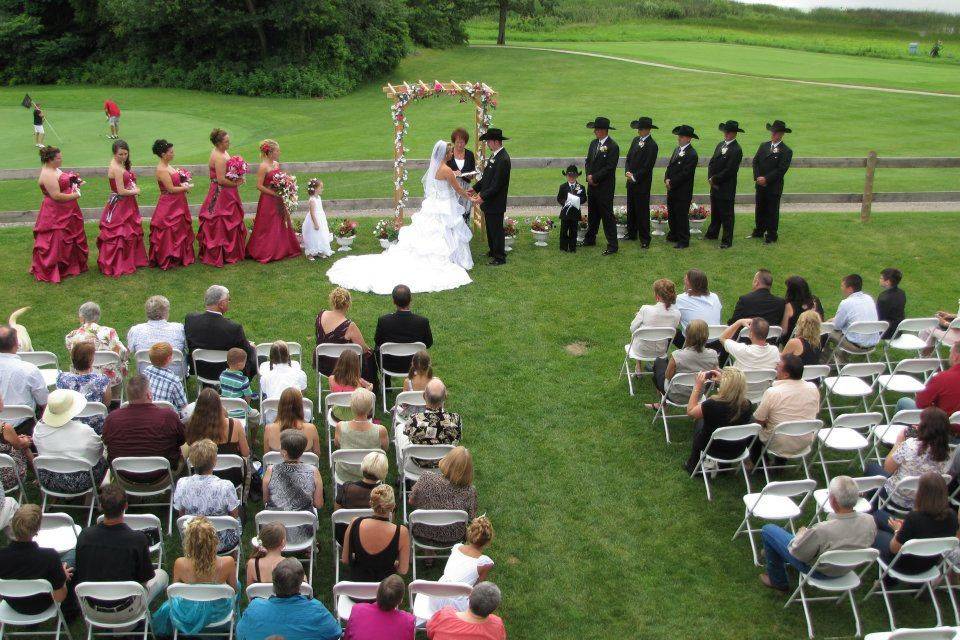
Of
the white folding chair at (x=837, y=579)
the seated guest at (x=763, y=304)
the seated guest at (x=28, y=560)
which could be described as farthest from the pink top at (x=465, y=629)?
the seated guest at (x=763, y=304)

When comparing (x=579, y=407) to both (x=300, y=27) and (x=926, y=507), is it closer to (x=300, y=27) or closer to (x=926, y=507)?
(x=926, y=507)

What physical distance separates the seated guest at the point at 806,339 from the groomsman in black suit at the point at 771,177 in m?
A: 6.65

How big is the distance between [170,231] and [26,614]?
8.68 metres

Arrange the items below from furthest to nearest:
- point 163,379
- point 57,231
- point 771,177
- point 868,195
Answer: point 868,195 < point 771,177 < point 57,231 < point 163,379

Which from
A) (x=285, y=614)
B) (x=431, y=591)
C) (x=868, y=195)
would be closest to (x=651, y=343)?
(x=431, y=591)

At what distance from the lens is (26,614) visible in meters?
6.26

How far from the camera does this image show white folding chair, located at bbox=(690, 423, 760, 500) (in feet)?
26.7

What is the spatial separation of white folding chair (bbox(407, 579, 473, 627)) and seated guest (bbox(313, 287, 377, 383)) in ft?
12.4

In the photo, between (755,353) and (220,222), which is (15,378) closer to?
(220,222)

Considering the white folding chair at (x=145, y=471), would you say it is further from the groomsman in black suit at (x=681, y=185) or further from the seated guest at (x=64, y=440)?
the groomsman in black suit at (x=681, y=185)

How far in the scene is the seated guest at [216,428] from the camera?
7.52 metres

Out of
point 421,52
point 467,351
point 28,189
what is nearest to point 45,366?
point 467,351

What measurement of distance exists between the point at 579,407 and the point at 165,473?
4.66 meters

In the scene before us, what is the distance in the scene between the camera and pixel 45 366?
10164 millimetres
